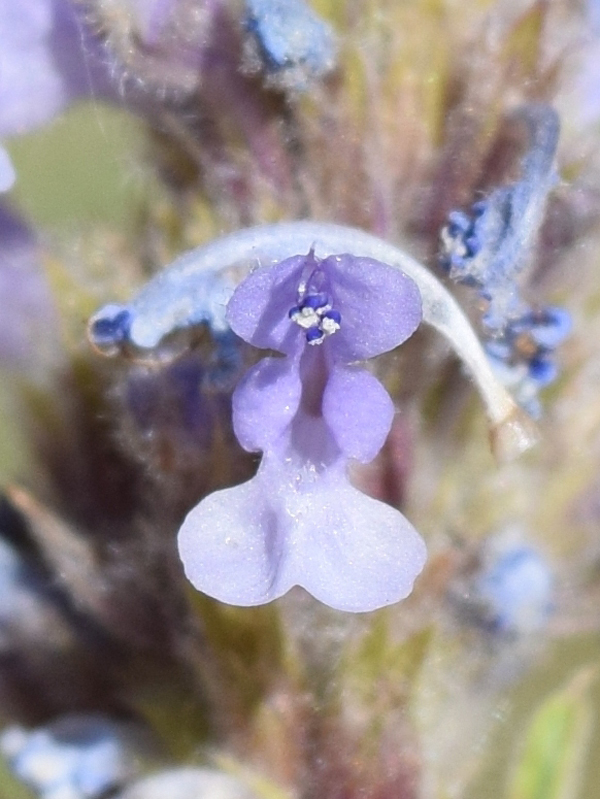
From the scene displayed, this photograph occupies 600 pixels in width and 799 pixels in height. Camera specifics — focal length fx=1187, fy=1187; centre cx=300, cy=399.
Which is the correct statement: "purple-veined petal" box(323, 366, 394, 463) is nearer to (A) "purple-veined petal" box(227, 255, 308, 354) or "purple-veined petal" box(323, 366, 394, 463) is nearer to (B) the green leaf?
(A) "purple-veined petal" box(227, 255, 308, 354)

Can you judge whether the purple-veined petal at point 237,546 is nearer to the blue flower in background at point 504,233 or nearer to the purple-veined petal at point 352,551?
the purple-veined petal at point 352,551

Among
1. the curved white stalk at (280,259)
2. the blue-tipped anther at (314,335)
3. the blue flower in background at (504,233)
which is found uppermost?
the blue flower in background at (504,233)

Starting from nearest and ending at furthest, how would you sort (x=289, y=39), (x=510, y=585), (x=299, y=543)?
1. (x=299, y=543)
2. (x=289, y=39)
3. (x=510, y=585)

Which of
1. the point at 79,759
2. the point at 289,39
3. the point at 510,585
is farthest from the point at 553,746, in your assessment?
the point at 289,39

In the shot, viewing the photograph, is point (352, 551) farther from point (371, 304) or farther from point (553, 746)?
point (553, 746)

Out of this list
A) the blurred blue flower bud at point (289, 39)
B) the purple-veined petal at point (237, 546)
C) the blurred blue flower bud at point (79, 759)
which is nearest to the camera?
the purple-veined petal at point (237, 546)

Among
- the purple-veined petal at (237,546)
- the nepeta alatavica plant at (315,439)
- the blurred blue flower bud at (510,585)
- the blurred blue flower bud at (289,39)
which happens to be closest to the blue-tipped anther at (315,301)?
the nepeta alatavica plant at (315,439)

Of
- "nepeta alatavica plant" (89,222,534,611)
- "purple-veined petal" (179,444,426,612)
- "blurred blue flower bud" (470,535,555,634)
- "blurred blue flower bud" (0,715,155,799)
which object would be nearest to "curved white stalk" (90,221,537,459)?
"nepeta alatavica plant" (89,222,534,611)
